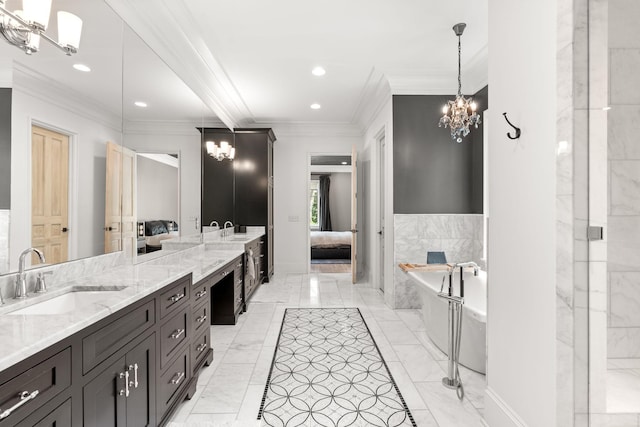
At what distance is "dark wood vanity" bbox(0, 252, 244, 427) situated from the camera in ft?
3.04

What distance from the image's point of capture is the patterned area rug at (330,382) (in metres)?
1.94

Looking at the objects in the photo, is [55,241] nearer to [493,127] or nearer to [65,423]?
[65,423]

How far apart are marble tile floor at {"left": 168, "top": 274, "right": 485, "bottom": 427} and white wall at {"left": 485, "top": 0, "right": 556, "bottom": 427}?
0.33 m

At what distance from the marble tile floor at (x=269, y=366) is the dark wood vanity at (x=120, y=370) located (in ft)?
0.62

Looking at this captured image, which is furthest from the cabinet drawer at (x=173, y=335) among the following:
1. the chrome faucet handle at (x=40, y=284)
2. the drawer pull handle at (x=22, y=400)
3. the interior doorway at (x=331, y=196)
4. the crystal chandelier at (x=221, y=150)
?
the interior doorway at (x=331, y=196)

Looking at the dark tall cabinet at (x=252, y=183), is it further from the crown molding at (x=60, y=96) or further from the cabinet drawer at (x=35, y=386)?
the cabinet drawer at (x=35, y=386)

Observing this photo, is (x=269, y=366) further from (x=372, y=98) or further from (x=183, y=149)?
(x=372, y=98)

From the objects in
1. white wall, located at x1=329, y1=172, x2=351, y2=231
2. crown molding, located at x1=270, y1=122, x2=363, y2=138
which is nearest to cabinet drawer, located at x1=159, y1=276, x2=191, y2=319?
crown molding, located at x1=270, y1=122, x2=363, y2=138

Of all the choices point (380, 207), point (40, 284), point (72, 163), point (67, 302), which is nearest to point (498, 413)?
point (67, 302)

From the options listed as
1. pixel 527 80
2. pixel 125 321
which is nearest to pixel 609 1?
pixel 527 80

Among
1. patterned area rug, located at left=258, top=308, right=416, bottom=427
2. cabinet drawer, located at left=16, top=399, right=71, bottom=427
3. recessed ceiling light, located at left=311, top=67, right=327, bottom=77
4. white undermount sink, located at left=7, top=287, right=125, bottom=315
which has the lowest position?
patterned area rug, located at left=258, top=308, right=416, bottom=427

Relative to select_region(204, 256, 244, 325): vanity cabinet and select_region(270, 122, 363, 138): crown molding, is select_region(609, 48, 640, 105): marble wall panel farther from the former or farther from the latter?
select_region(270, 122, 363, 138): crown molding

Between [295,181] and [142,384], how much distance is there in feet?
16.0

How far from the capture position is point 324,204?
1129 cm
